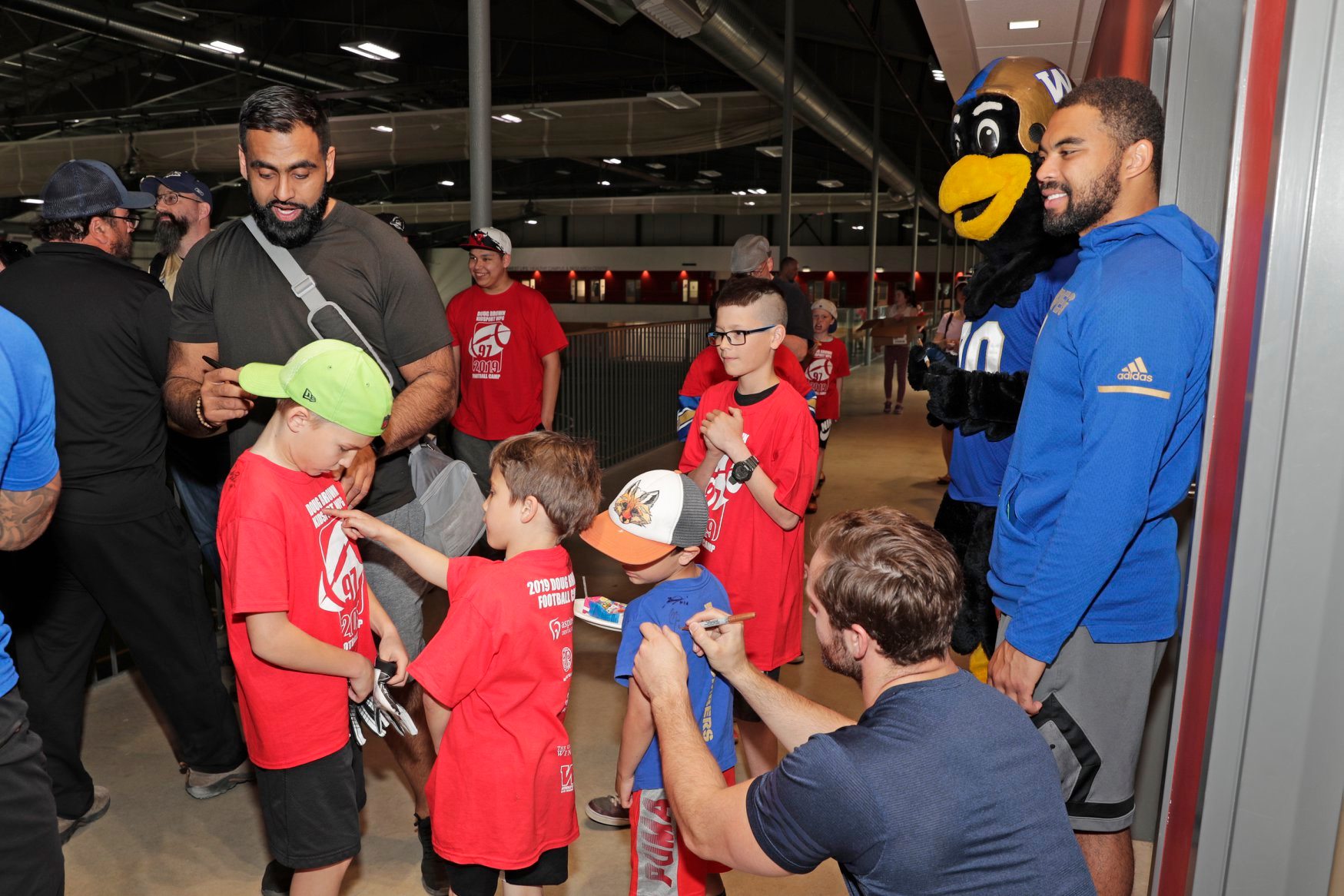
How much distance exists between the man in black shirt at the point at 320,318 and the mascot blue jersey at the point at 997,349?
4.98 ft

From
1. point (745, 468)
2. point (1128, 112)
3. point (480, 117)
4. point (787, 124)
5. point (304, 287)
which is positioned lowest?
point (745, 468)

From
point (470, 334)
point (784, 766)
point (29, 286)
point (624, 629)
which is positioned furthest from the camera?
point (470, 334)

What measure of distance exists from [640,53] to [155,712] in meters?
12.0

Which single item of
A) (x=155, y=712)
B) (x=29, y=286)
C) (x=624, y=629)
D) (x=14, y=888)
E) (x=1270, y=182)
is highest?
(x=1270, y=182)

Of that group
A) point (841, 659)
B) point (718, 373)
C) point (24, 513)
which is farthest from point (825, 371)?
point (24, 513)

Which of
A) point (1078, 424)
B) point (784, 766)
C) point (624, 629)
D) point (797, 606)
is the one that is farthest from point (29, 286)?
point (1078, 424)

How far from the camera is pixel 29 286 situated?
274cm

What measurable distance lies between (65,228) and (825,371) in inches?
221

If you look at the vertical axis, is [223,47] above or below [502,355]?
above

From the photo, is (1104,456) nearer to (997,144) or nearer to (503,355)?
(997,144)

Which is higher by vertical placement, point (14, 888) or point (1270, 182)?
point (1270, 182)

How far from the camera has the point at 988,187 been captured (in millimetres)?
2684

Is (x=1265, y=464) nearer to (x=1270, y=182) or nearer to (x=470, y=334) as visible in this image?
(x=1270, y=182)

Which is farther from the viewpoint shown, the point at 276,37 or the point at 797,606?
the point at 276,37
